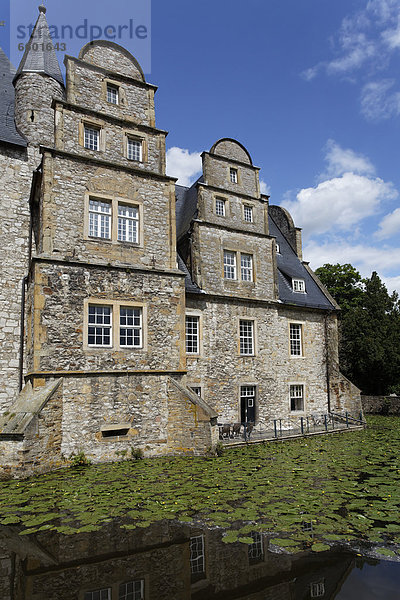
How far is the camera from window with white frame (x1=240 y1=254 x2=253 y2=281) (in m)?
18.7

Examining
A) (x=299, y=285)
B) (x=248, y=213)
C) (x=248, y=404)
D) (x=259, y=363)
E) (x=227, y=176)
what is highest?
(x=227, y=176)

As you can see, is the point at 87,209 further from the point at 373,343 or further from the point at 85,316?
the point at 373,343

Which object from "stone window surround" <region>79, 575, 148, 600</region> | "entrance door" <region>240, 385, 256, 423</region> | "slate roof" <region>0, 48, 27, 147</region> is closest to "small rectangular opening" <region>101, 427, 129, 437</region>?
"entrance door" <region>240, 385, 256, 423</region>

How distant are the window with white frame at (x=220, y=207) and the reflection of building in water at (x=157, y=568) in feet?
47.3

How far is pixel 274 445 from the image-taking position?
15.1 metres

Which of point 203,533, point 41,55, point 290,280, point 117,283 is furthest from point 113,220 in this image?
point 290,280

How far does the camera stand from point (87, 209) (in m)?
13.3

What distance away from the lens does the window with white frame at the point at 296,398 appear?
19.5 metres

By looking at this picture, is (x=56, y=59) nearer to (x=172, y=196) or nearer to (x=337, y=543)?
(x=172, y=196)

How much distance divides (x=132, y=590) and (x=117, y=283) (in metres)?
9.49

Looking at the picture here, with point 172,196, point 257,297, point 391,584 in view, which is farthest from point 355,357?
point 391,584

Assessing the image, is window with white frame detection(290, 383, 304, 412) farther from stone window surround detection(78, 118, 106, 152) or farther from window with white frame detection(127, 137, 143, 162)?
stone window surround detection(78, 118, 106, 152)

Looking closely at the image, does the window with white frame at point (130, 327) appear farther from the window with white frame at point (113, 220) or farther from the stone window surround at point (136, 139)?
the stone window surround at point (136, 139)

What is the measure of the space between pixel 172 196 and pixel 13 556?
39.8ft
